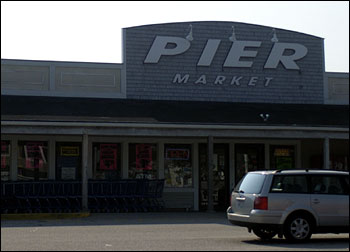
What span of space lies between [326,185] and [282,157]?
423 inches

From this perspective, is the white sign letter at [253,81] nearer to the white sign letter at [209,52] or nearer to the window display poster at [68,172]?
the white sign letter at [209,52]

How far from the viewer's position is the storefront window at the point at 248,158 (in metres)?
23.8

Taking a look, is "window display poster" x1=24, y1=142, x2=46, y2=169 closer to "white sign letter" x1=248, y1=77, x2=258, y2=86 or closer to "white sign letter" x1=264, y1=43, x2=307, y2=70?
"white sign letter" x1=248, y1=77, x2=258, y2=86

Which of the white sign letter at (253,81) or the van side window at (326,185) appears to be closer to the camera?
the van side window at (326,185)

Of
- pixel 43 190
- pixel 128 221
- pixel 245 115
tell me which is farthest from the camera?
pixel 245 115

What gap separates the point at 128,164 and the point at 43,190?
3.52 meters

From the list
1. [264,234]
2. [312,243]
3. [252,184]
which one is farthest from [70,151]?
[312,243]

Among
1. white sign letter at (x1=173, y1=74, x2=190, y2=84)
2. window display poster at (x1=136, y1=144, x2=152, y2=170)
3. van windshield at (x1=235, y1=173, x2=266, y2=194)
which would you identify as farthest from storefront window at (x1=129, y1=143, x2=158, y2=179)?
van windshield at (x1=235, y1=173, x2=266, y2=194)

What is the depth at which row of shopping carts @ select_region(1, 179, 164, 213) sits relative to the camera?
786 inches

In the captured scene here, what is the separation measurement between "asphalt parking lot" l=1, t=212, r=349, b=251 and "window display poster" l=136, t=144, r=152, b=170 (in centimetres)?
400

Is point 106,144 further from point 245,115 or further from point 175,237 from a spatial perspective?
point 175,237

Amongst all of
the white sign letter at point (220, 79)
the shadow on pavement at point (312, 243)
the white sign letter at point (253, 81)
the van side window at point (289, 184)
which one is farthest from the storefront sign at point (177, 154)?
the van side window at point (289, 184)

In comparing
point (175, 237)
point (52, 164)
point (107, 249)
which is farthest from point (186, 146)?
point (107, 249)

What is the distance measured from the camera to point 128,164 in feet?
74.4
